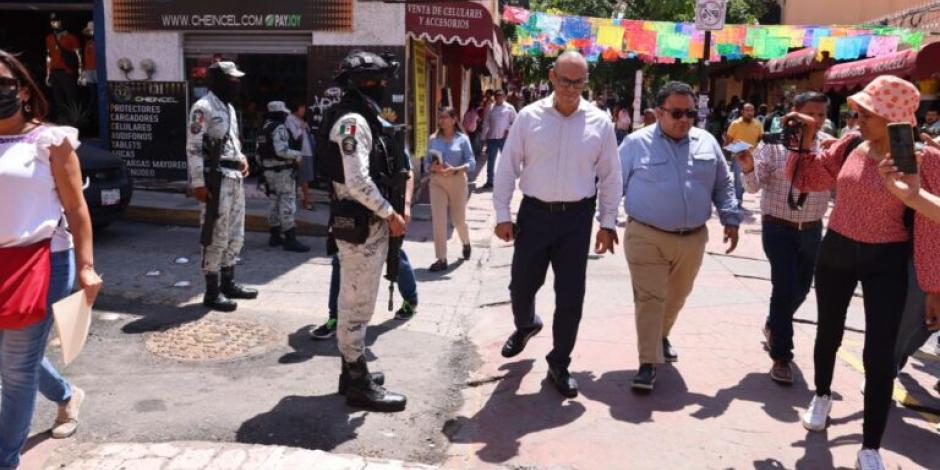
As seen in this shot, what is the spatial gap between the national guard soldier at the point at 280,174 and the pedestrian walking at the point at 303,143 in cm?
126

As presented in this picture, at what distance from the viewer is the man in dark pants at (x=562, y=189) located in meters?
4.41

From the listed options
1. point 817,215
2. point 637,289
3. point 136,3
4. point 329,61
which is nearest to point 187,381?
point 637,289

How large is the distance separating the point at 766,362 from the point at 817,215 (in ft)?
3.48

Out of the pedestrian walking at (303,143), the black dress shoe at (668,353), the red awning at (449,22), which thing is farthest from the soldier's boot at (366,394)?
the red awning at (449,22)

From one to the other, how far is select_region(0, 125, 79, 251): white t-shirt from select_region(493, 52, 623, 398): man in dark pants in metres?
2.35

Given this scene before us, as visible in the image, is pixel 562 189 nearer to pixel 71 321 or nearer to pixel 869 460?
pixel 869 460

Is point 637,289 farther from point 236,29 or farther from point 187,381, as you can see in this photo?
point 236,29

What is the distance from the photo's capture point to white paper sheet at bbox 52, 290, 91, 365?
2.96 metres

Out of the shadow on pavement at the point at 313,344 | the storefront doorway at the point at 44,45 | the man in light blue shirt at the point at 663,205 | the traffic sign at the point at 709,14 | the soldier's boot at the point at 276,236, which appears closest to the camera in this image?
the man in light blue shirt at the point at 663,205

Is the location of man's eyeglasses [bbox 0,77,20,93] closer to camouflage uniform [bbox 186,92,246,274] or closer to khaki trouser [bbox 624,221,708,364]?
camouflage uniform [bbox 186,92,246,274]

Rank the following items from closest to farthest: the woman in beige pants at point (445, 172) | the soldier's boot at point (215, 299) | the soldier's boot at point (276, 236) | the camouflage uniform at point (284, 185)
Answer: the soldier's boot at point (215, 299) → the woman in beige pants at point (445, 172) → the camouflage uniform at point (284, 185) → the soldier's boot at point (276, 236)

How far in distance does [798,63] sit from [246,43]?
14.3 meters

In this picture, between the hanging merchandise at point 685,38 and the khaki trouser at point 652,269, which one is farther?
the hanging merchandise at point 685,38

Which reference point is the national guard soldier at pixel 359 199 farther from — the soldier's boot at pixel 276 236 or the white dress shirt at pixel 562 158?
the soldier's boot at pixel 276 236
